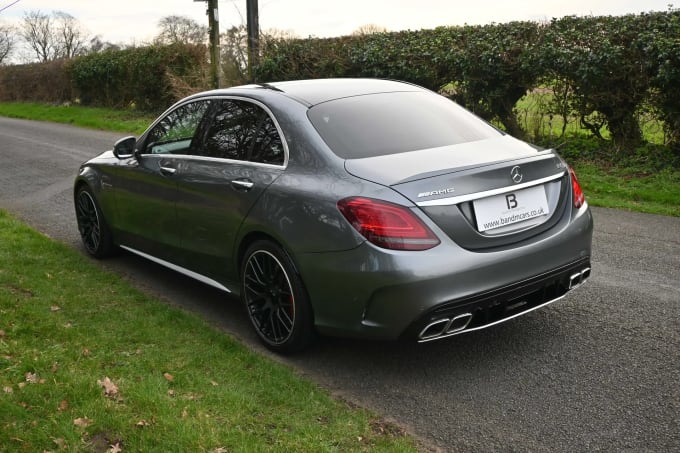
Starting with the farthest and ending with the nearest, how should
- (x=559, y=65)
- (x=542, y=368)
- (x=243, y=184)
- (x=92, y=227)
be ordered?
(x=559, y=65) < (x=92, y=227) < (x=243, y=184) < (x=542, y=368)

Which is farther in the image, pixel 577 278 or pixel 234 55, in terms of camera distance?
pixel 234 55

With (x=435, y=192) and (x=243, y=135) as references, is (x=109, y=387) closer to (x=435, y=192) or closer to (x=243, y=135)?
(x=243, y=135)

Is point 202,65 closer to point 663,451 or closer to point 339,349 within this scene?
point 339,349

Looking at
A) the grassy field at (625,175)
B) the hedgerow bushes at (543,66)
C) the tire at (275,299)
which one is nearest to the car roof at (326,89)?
the tire at (275,299)

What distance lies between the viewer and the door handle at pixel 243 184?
185 inches

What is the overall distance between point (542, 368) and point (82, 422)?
8.20ft

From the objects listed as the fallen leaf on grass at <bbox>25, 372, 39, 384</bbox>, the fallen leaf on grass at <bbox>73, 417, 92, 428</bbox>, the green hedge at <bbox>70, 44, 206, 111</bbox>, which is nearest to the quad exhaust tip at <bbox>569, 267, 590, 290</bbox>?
the fallen leaf on grass at <bbox>73, 417, 92, 428</bbox>

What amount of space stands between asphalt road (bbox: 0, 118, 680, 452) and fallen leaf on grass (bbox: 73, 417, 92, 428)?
51.9 inches

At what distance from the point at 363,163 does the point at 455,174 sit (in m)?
0.54

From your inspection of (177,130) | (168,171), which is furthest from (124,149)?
(168,171)

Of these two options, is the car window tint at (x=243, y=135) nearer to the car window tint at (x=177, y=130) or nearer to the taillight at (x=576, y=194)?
the car window tint at (x=177, y=130)

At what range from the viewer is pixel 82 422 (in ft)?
11.7

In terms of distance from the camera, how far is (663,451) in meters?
3.37

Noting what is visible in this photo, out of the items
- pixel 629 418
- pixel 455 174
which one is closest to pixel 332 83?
pixel 455 174
